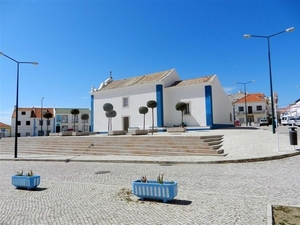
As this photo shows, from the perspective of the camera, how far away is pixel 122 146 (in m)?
15.2

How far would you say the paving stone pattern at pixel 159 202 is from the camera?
13.5 feet

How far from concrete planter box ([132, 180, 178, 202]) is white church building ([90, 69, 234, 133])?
1900 cm

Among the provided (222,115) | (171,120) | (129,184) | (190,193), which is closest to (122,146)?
(129,184)

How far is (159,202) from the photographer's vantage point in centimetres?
504

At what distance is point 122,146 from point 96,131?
55.1 feet

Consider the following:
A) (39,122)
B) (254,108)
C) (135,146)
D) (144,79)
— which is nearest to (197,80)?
(144,79)

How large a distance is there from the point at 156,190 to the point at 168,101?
70.5 feet

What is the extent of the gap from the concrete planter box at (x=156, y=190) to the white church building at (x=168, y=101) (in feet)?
62.3

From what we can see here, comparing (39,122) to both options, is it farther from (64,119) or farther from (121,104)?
(121,104)

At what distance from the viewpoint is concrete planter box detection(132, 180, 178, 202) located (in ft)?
16.2

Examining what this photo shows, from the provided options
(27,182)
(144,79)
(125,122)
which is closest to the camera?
(27,182)

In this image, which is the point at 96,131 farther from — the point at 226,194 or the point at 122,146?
the point at 226,194

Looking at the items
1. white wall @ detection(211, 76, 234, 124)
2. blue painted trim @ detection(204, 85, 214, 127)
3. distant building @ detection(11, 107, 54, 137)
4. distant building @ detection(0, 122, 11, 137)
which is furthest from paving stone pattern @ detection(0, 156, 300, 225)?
distant building @ detection(0, 122, 11, 137)

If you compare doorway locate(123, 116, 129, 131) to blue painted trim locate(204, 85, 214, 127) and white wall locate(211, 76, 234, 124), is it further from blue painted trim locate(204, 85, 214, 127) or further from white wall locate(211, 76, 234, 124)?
white wall locate(211, 76, 234, 124)
